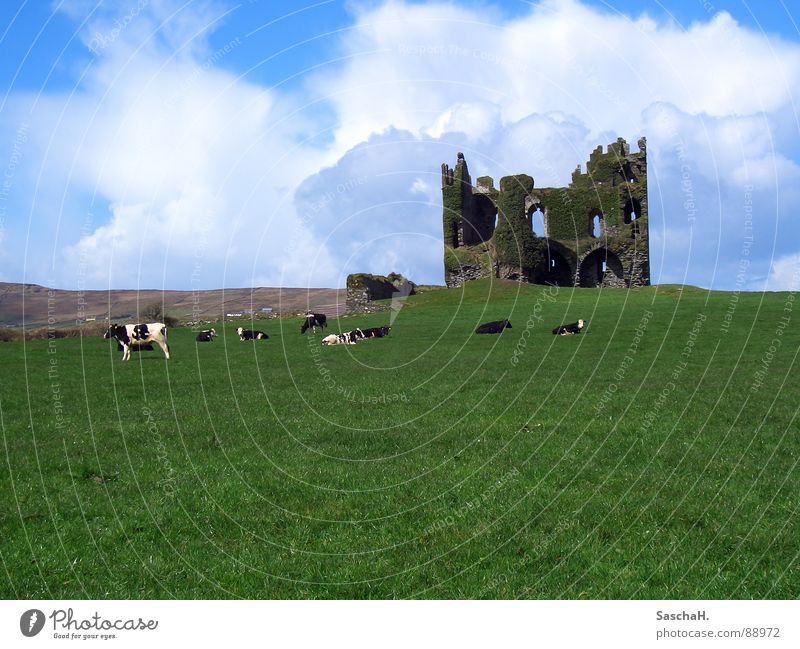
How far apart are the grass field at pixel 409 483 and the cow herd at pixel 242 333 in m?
6.34

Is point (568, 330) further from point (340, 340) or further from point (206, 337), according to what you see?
point (206, 337)

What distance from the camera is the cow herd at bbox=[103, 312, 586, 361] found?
1154 inches

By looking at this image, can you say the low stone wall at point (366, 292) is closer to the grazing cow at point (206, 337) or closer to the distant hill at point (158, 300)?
the distant hill at point (158, 300)

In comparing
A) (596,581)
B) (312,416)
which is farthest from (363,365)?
(596,581)

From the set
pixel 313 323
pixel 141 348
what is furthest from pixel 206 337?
pixel 141 348

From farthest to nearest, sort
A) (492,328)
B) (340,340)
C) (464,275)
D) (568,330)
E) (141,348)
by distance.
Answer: (464,275)
(492,328)
(340,340)
(568,330)
(141,348)

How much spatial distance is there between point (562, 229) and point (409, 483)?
233 feet

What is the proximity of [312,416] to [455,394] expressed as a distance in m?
3.78

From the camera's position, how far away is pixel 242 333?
39.7m

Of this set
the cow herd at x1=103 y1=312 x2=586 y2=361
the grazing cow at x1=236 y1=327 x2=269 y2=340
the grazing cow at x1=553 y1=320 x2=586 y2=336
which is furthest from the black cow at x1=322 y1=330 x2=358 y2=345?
the grazing cow at x1=553 y1=320 x2=586 y2=336

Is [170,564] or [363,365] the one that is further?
[363,365]

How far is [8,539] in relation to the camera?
8938 millimetres

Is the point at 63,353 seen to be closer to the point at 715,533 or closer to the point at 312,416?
the point at 312,416

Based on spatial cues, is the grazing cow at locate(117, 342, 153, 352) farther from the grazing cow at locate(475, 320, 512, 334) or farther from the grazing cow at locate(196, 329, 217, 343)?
the grazing cow at locate(475, 320, 512, 334)
